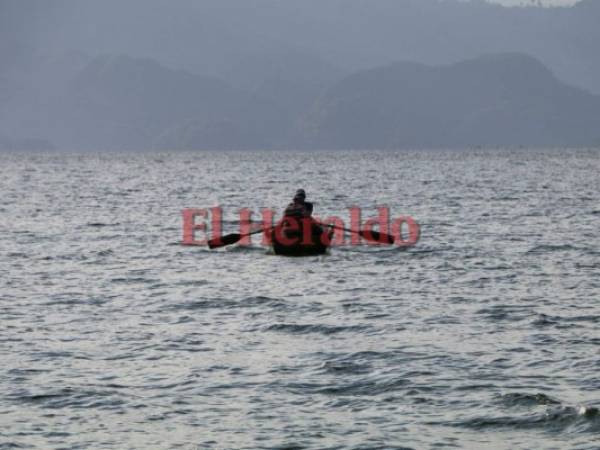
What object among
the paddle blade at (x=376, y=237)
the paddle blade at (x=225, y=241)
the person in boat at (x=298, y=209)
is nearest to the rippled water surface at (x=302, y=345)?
the paddle blade at (x=225, y=241)

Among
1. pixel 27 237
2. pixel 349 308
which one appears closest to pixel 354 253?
pixel 349 308

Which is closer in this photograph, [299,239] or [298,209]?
[298,209]

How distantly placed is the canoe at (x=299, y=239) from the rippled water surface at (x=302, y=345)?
1.45ft

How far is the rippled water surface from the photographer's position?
16.8 metres

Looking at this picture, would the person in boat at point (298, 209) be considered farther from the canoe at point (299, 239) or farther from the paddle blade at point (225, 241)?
the paddle blade at point (225, 241)

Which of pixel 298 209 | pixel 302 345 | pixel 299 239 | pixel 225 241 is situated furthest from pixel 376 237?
pixel 302 345

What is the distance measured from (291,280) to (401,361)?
40.7 ft

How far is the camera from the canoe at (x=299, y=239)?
38406 mm

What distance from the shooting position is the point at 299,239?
38438mm

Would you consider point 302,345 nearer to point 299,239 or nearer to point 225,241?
point 299,239

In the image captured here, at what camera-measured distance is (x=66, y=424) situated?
17062mm

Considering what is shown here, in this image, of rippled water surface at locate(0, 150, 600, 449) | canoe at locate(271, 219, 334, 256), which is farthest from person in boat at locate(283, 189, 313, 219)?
rippled water surface at locate(0, 150, 600, 449)

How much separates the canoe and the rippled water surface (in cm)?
44

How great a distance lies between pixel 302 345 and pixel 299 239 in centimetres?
1574
